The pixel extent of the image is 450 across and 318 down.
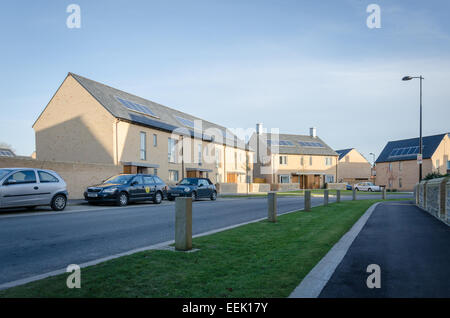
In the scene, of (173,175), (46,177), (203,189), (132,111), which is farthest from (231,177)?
(46,177)

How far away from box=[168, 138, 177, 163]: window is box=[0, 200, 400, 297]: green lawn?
26.4 meters

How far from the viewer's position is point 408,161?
56844 millimetres

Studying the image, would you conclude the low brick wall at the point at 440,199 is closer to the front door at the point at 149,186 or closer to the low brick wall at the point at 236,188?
the front door at the point at 149,186

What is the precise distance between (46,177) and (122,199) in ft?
15.3

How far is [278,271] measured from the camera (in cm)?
462

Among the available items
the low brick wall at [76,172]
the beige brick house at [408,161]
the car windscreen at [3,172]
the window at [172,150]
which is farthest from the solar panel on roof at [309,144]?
the car windscreen at [3,172]

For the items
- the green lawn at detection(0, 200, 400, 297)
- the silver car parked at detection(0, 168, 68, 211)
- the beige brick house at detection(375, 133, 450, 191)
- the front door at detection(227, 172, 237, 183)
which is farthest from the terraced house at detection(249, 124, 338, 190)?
the green lawn at detection(0, 200, 400, 297)

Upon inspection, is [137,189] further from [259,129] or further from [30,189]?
[259,129]

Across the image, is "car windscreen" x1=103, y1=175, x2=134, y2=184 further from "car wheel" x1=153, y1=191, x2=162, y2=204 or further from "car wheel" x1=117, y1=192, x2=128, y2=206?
"car wheel" x1=153, y1=191, x2=162, y2=204

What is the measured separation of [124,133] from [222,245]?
22506 millimetres

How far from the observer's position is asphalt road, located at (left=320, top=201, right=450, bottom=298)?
394 centimetres

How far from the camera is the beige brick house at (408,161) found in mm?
54219

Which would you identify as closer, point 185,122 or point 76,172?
point 76,172

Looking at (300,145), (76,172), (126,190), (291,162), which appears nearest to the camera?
(126,190)
